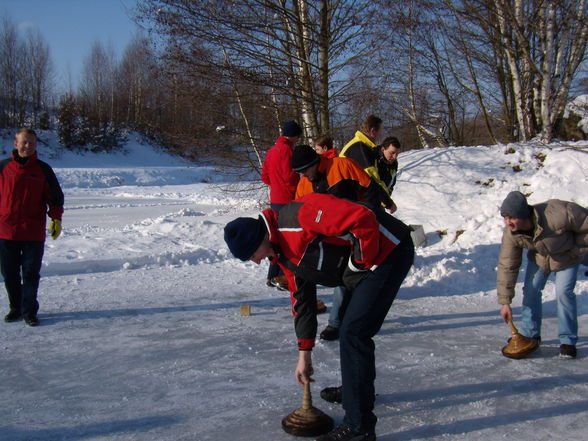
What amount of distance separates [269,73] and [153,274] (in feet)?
16.7

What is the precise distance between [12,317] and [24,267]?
0.49 m

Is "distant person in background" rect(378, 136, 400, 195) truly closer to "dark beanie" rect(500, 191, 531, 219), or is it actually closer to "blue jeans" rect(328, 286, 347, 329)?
Answer: "blue jeans" rect(328, 286, 347, 329)

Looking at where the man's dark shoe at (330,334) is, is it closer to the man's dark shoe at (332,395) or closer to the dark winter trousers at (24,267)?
the man's dark shoe at (332,395)

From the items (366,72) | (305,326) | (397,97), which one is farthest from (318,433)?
(397,97)

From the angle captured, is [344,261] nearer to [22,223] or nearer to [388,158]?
[388,158]

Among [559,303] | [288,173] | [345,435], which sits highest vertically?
[288,173]

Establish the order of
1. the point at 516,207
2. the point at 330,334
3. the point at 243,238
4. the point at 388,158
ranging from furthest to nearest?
the point at 388,158, the point at 330,334, the point at 516,207, the point at 243,238

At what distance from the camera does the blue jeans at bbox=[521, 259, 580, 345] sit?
372 centimetres

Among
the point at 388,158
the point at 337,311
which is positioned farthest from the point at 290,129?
the point at 337,311

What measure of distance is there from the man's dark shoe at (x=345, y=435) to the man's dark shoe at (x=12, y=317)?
3.32 meters

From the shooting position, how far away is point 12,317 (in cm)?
448

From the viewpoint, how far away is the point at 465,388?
321 centimetres

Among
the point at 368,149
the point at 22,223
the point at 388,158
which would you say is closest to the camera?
the point at 22,223

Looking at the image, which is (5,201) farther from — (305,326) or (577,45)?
(577,45)
